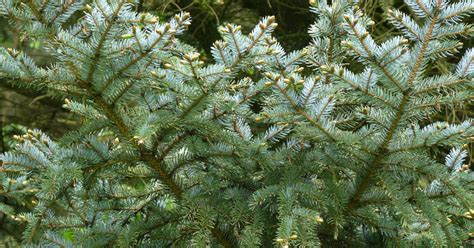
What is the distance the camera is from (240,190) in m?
1.85

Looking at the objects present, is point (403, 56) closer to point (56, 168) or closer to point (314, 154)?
point (314, 154)

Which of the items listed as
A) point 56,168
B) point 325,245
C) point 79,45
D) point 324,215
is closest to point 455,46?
point 324,215

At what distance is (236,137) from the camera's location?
171 centimetres

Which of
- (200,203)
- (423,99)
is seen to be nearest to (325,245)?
(200,203)

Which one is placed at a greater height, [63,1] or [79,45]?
[63,1]

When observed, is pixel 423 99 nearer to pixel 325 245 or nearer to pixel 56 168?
pixel 325 245

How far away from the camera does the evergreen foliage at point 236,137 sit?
1530mm

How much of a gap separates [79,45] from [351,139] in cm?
69

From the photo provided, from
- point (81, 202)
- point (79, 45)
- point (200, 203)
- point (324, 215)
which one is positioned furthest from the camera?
point (81, 202)

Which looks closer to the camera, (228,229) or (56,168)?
(56,168)

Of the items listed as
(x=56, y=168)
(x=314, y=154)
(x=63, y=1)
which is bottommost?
(x=56, y=168)

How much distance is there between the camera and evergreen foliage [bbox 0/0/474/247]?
1.53 meters

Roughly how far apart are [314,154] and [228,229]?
1.12 ft

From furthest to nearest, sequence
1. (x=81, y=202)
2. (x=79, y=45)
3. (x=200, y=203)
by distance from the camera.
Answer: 1. (x=81, y=202)
2. (x=200, y=203)
3. (x=79, y=45)
